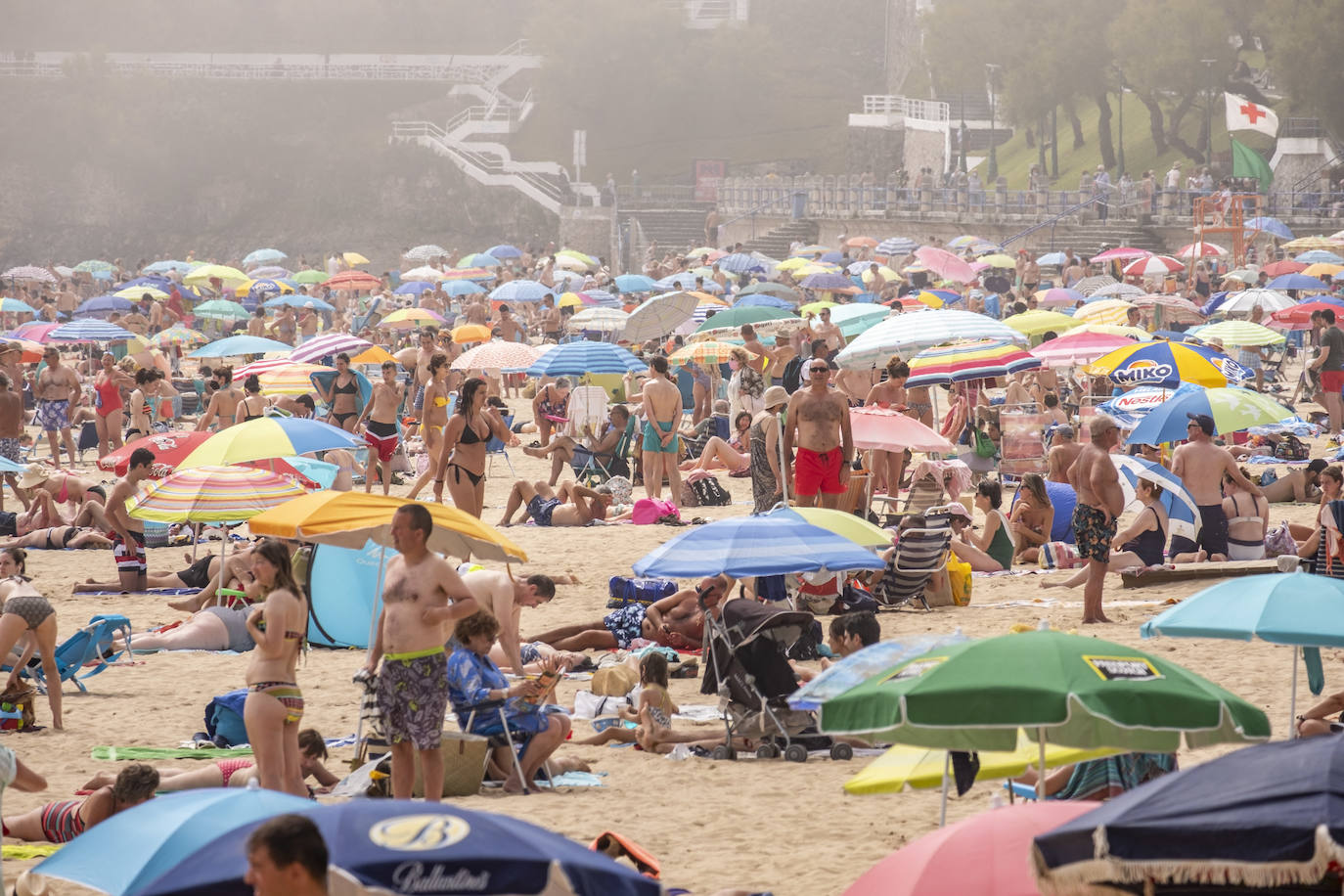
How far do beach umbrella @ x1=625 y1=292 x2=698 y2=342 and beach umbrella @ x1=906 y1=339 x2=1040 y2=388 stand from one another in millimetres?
7600

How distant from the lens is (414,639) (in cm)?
584

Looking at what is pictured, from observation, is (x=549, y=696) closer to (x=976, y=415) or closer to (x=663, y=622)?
(x=663, y=622)

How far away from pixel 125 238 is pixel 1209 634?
2514 inches

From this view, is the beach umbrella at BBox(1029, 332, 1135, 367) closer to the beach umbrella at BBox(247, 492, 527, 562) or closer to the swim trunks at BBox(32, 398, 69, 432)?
the beach umbrella at BBox(247, 492, 527, 562)

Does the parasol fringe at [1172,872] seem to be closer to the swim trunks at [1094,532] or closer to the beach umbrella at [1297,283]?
the swim trunks at [1094,532]

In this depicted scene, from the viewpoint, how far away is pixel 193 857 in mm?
3258

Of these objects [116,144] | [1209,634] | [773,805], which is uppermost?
[116,144]

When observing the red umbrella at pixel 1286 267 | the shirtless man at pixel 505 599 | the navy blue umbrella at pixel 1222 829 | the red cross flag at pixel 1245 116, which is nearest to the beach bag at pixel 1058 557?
the shirtless man at pixel 505 599

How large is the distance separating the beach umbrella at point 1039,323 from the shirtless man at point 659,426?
5441mm

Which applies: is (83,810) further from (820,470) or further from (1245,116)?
(1245,116)

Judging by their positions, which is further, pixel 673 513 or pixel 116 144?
pixel 116 144

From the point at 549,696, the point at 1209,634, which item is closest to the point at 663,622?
the point at 549,696

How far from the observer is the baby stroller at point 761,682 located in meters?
7.19

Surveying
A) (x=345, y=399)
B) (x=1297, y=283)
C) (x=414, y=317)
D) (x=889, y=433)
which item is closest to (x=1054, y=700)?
(x=889, y=433)
